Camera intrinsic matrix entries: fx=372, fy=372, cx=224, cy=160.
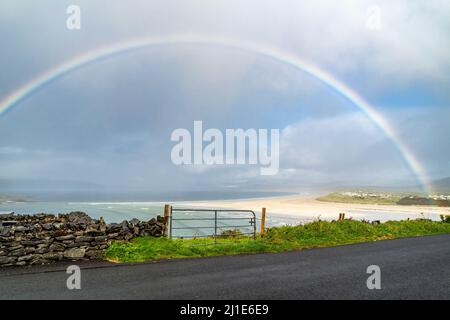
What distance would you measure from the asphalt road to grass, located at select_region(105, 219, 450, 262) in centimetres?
108

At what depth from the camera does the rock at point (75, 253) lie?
491 inches

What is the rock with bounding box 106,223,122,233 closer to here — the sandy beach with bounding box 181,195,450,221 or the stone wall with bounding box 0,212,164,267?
the stone wall with bounding box 0,212,164,267

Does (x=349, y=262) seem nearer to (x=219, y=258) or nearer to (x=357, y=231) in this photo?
(x=219, y=258)

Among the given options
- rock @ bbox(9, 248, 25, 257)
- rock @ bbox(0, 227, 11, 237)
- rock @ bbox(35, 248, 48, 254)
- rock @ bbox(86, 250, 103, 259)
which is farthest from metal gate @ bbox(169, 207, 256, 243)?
rock @ bbox(0, 227, 11, 237)

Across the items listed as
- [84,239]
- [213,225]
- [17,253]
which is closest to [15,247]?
[17,253]

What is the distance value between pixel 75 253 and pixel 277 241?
8.63 meters

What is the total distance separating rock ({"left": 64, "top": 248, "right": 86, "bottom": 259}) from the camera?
12.5 m

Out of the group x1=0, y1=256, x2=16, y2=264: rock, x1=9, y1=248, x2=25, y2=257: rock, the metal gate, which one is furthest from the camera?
the metal gate

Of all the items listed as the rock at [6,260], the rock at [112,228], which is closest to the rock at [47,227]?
the rock at [6,260]

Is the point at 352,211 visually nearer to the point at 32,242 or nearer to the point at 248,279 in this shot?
the point at 248,279

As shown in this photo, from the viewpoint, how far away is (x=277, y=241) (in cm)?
1691

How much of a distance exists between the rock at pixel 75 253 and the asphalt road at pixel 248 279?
2.73 ft

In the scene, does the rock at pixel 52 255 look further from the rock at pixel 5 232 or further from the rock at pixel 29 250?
the rock at pixel 5 232
